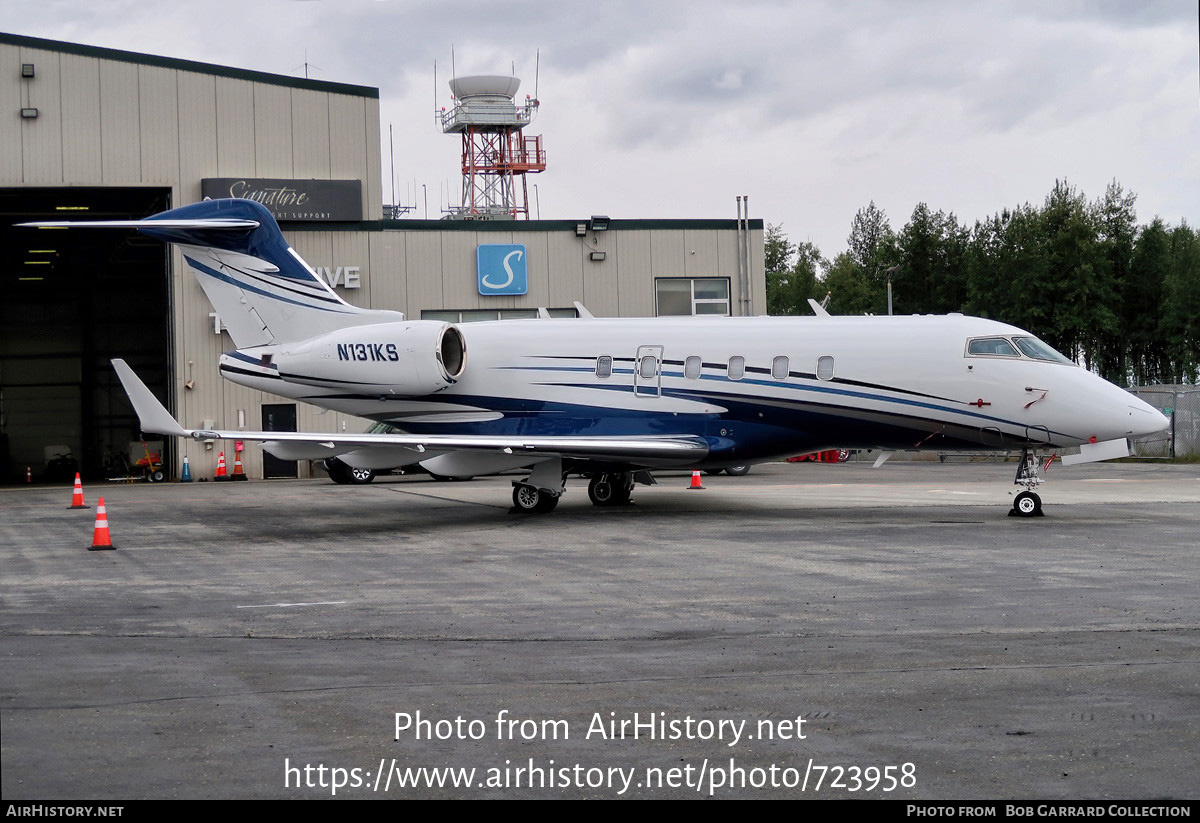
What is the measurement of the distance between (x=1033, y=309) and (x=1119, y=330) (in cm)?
566

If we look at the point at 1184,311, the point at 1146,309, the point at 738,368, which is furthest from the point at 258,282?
the point at 1146,309

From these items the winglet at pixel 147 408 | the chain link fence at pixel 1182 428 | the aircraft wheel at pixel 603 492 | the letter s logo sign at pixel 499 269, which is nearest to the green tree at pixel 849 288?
the chain link fence at pixel 1182 428

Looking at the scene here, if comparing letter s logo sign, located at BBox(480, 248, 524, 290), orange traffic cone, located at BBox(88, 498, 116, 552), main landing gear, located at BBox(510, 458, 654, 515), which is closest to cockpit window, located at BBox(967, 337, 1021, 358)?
main landing gear, located at BBox(510, 458, 654, 515)

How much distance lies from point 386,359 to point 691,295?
1737 cm

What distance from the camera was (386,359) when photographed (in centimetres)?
2028

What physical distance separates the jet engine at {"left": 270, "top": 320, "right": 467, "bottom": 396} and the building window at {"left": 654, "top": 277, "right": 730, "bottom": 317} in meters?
16.0

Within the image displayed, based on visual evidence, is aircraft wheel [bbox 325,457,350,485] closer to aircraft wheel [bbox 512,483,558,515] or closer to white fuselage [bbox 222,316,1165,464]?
white fuselage [bbox 222,316,1165,464]

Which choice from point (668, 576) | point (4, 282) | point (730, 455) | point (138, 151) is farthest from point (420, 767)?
point (4, 282)

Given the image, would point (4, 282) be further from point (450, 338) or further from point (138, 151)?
point (450, 338)

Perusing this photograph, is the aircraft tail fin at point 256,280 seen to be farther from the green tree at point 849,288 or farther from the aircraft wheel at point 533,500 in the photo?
the green tree at point 849,288

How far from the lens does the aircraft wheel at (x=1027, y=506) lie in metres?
17.8

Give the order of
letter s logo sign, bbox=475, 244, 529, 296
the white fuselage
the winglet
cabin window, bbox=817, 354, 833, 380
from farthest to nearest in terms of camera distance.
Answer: letter s logo sign, bbox=475, 244, 529, 296 → cabin window, bbox=817, 354, 833, 380 → the white fuselage → the winglet

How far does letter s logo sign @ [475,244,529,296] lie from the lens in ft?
115

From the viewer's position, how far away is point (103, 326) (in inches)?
1941
